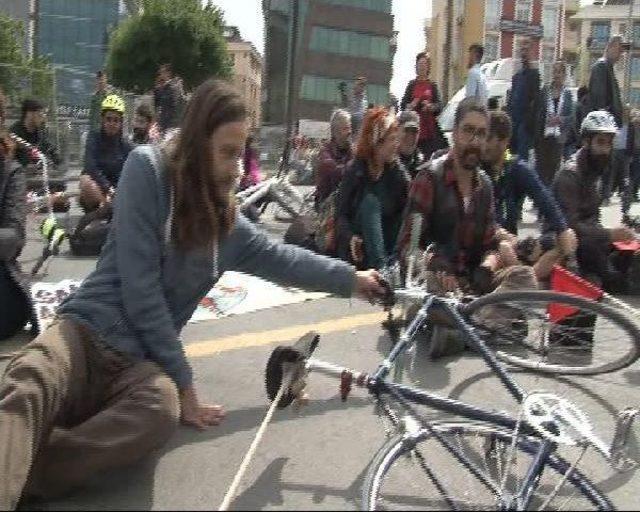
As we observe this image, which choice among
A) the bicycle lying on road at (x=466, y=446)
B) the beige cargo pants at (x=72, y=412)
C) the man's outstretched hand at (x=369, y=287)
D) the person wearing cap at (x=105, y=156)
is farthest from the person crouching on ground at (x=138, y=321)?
the person wearing cap at (x=105, y=156)

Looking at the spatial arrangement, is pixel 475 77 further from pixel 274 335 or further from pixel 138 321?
pixel 138 321

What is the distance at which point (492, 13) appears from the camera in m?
77.2

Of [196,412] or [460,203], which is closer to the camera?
[196,412]

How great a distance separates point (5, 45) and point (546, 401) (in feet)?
139

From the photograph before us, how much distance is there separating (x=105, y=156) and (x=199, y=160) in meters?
5.53

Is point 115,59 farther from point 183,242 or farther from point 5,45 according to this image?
point 183,242

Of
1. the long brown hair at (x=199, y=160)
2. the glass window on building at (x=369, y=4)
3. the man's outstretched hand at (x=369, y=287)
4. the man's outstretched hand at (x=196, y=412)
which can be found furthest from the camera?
the glass window on building at (x=369, y=4)

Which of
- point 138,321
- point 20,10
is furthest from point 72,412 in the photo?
point 20,10

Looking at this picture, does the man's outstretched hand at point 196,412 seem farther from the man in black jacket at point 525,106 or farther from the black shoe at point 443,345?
the man in black jacket at point 525,106

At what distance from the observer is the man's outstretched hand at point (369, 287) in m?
3.46

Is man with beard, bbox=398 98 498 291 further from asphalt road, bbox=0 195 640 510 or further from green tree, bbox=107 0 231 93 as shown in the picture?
green tree, bbox=107 0 231 93

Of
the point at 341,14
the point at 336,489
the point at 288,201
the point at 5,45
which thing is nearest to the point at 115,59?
the point at 5,45

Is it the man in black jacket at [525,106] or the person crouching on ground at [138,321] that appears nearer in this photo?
the person crouching on ground at [138,321]

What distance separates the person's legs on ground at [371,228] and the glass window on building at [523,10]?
257ft
